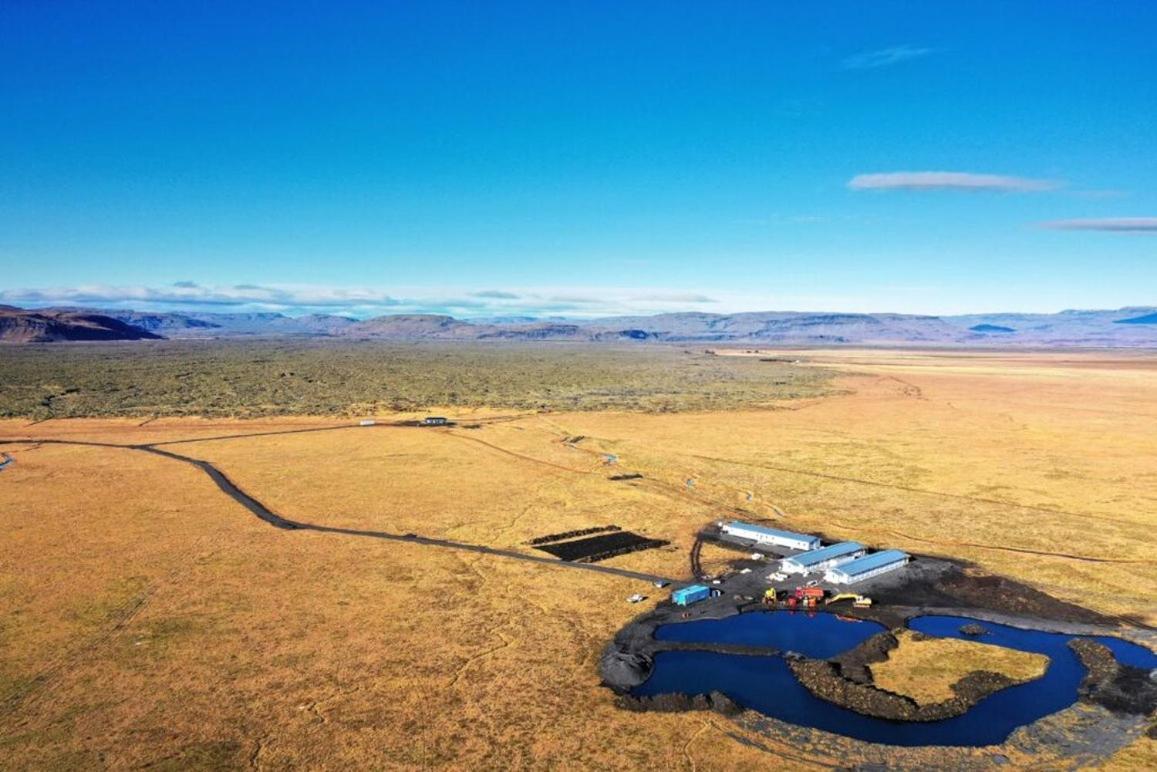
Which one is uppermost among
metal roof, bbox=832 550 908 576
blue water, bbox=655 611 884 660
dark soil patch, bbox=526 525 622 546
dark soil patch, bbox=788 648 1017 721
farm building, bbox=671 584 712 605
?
metal roof, bbox=832 550 908 576

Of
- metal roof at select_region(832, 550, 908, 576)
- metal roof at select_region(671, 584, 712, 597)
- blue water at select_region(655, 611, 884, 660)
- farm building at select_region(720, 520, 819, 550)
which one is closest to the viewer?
blue water at select_region(655, 611, 884, 660)

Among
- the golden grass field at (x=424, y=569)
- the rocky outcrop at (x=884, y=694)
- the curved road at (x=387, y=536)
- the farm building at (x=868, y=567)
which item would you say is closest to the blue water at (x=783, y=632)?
the rocky outcrop at (x=884, y=694)

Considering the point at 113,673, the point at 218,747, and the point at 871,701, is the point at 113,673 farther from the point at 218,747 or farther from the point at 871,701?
the point at 871,701

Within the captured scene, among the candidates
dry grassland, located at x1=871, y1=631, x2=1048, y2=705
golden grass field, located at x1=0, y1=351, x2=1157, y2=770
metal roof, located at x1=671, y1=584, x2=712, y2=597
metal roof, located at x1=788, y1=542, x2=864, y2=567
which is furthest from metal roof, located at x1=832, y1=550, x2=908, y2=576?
metal roof, located at x1=671, y1=584, x2=712, y2=597

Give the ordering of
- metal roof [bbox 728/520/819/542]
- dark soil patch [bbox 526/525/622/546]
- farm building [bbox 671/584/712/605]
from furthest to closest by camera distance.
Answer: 1. dark soil patch [bbox 526/525/622/546]
2. metal roof [bbox 728/520/819/542]
3. farm building [bbox 671/584/712/605]

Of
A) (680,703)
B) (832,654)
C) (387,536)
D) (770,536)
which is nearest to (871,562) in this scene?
(770,536)

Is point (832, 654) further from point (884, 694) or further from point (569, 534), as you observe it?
point (569, 534)

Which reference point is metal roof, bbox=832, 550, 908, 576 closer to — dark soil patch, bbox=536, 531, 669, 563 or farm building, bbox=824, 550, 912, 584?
farm building, bbox=824, 550, 912, 584

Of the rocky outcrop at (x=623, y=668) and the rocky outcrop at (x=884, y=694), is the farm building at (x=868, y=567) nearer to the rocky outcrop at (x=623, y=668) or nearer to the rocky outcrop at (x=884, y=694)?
the rocky outcrop at (x=884, y=694)
